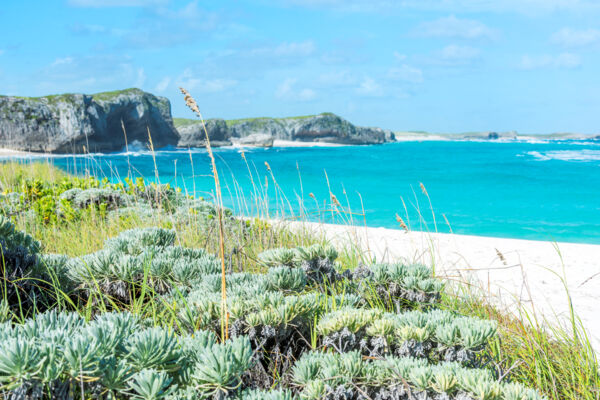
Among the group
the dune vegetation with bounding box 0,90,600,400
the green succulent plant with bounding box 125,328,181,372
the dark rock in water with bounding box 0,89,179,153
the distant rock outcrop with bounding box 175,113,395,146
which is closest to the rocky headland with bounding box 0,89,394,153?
the dark rock in water with bounding box 0,89,179,153

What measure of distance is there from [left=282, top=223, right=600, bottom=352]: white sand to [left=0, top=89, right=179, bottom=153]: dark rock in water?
129 feet

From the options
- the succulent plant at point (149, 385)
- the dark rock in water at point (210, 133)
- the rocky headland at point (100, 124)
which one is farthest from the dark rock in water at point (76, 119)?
the succulent plant at point (149, 385)

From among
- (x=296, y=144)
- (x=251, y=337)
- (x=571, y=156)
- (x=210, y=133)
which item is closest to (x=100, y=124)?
(x=210, y=133)

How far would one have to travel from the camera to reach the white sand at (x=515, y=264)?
4352mm

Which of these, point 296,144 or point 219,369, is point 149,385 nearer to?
point 219,369

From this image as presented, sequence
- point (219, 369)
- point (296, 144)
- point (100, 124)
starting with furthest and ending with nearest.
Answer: point (296, 144)
point (100, 124)
point (219, 369)

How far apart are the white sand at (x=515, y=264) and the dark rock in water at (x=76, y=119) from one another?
39.2 metres

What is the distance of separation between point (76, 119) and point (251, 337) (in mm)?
58267

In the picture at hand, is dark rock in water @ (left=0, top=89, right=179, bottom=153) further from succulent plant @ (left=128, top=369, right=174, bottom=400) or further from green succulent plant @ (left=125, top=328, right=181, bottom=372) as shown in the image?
succulent plant @ (left=128, top=369, right=174, bottom=400)

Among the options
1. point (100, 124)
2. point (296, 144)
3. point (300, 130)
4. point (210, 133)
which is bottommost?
point (296, 144)

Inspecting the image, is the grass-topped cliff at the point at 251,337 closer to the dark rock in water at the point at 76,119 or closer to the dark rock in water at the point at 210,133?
the dark rock in water at the point at 76,119

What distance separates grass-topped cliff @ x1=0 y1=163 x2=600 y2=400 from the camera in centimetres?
118

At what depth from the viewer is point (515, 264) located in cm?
643

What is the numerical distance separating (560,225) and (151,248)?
17.2 metres
